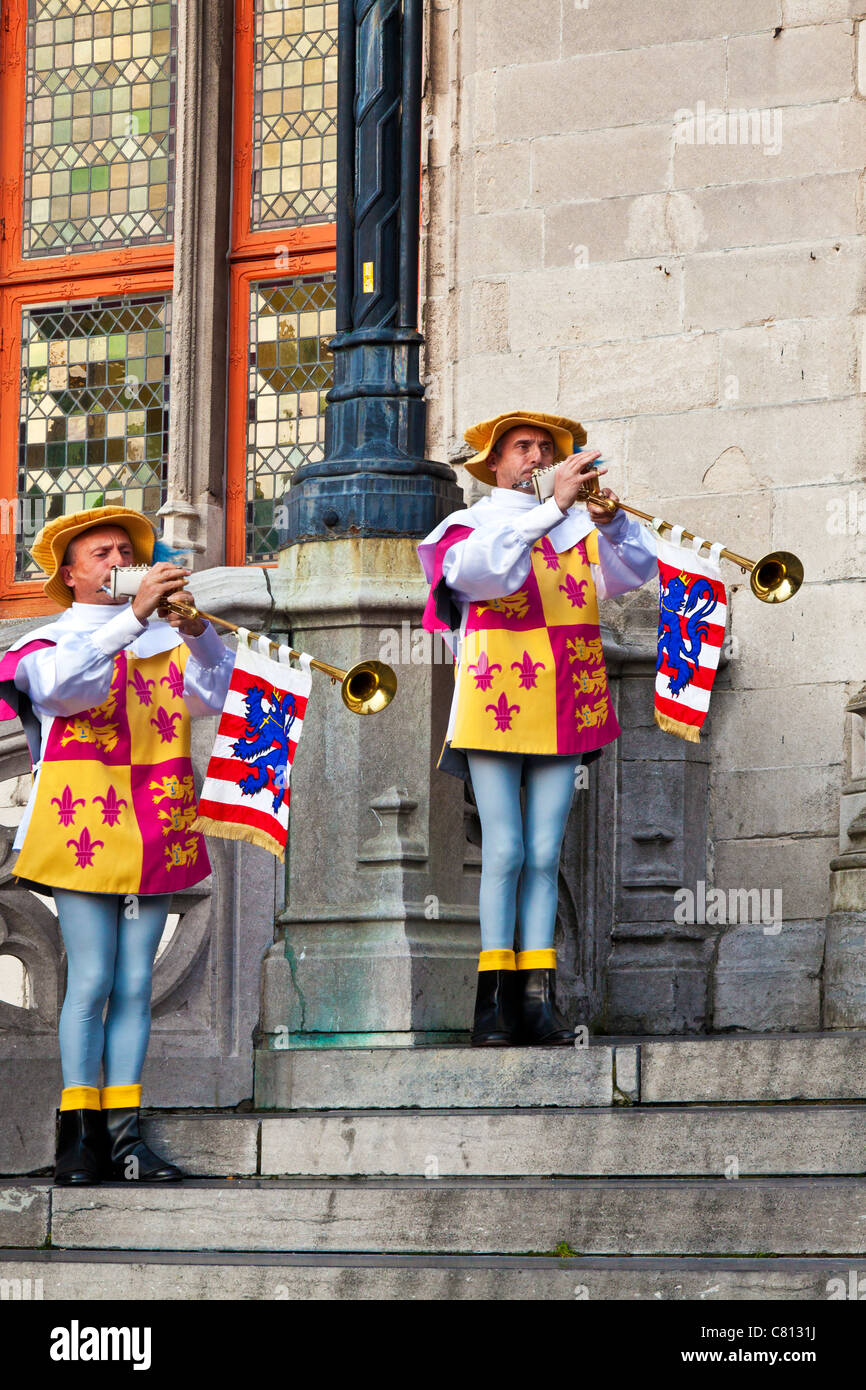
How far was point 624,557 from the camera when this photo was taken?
6.56m

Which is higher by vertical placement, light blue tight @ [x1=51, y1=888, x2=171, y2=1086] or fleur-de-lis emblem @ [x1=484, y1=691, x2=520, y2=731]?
fleur-de-lis emblem @ [x1=484, y1=691, x2=520, y2=731]

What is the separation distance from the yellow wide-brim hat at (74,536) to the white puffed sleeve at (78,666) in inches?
9.7

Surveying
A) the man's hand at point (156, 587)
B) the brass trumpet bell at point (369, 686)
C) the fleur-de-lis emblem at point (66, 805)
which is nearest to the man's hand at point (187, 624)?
the man's hand at point (156, 587)

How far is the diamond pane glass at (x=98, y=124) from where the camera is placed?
406 inches

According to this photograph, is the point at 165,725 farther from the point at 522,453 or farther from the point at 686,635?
the point at 686,635

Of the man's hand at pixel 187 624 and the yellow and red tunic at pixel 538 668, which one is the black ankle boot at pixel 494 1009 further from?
the man's hand at pixel 187 624

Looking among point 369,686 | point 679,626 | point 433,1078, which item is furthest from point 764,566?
point 433,1078

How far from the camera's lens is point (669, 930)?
791cm

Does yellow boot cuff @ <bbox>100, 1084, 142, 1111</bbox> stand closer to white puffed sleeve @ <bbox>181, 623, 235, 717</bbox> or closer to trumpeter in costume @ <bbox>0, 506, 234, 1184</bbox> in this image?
trumpeter in costume @ <bbox>0, 506, 234, 1184</bbox>

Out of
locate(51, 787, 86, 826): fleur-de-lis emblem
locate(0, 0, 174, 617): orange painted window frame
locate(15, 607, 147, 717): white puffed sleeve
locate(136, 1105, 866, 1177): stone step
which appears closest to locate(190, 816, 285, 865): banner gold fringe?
locate(51, 787, 86, 826): fleur-de-lis emblem

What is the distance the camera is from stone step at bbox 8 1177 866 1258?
487 cm

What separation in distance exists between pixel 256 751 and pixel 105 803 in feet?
1.42

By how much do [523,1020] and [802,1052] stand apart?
0.91 m

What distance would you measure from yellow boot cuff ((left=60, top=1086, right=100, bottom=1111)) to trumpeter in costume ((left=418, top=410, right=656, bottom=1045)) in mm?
1023
